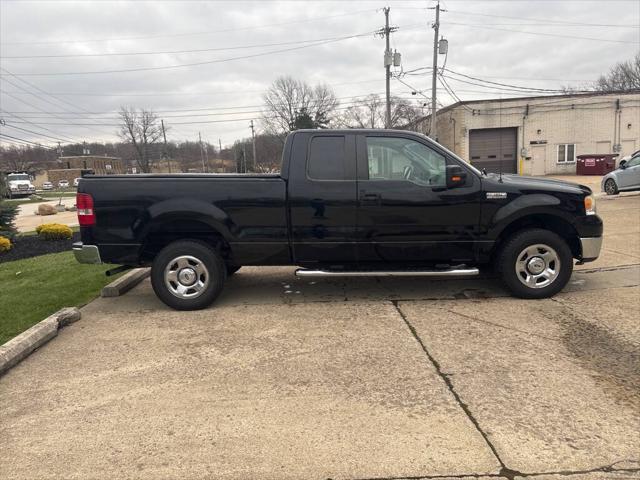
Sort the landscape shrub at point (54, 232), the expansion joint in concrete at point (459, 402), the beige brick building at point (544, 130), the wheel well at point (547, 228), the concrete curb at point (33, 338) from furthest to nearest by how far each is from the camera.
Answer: the beige brick building at point (544, 130)
the landscape shrub at point (54, 232)
the wheel well at point (547, 228)
the concrete curb at point (33, 338)
the expansion joint in concrete at point (459, 402)

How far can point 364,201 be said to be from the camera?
525cm

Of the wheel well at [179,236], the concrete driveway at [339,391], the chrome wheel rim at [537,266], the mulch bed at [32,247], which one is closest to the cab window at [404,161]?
the chrome wheel rim at [537,266]

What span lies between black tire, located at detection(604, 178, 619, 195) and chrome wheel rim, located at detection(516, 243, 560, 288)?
1355 centimetres

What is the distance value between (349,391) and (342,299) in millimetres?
2280

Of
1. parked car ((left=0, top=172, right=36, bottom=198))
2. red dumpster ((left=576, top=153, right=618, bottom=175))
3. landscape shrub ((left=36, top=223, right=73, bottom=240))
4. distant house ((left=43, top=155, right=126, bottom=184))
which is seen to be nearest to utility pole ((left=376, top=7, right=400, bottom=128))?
red dumpster ((left=576, top=153, right=618, bottom=175))

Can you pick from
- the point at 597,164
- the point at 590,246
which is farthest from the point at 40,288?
the point at 597,164

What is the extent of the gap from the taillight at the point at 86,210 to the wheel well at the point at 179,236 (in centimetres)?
62

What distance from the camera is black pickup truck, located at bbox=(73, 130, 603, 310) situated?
5262 millimetres

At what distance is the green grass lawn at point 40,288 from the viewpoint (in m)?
5.38

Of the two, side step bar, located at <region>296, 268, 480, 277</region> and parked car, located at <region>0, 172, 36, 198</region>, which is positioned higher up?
parked car, located at <region>0, 172, 36, 198</region>

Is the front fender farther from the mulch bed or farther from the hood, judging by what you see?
the mulch bed

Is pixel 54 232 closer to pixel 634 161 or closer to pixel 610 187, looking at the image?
pixel 610 187

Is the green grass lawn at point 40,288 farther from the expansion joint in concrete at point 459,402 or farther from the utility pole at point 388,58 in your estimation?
the utility pole at point 388,58

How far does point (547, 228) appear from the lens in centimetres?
564
